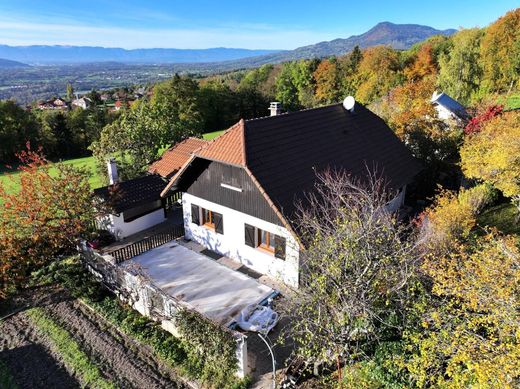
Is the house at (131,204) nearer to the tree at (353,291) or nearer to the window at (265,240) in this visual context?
the window at (265,240)

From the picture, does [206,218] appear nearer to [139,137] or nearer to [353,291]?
[353,291]

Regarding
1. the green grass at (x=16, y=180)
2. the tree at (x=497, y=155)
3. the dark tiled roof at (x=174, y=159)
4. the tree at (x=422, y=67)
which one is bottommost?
the green grass at (x=16, y=180)

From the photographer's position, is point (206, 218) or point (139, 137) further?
point (139, 137)

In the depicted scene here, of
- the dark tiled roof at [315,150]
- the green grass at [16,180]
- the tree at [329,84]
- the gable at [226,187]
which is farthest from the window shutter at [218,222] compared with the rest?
the tree at [329,84]

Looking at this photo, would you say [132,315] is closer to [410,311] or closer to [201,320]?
[201,320]

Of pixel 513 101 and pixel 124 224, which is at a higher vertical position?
pixel 513 101

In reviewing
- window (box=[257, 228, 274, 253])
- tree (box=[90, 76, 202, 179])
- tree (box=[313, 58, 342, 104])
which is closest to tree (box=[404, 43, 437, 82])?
tree (box=[313, 58, 342, 104])

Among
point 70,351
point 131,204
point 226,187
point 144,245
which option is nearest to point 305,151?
point 226,187
